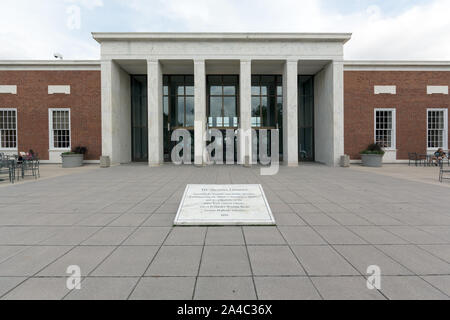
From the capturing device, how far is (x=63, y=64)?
2136cm

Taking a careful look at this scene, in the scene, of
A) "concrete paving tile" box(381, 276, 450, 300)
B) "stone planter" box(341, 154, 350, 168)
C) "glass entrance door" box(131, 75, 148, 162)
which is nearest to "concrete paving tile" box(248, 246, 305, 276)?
"concrete paving tile" box(381, 276, 450, 300)

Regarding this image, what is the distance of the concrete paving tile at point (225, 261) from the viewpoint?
3.27 m

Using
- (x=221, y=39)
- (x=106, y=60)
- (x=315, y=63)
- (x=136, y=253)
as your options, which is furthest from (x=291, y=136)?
(x=136, y=253)

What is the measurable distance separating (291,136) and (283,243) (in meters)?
16.3

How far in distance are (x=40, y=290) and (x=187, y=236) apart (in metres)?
2.25

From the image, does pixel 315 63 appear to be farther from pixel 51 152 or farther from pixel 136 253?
pixel 51 152

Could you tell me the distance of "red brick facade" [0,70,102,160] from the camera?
70.5ft

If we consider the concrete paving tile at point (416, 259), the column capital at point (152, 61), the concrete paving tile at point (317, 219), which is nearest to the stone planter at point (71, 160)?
the column capital at point (152, 61)

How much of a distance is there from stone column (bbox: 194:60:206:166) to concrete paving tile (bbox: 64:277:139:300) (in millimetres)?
16437

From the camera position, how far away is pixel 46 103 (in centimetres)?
2155

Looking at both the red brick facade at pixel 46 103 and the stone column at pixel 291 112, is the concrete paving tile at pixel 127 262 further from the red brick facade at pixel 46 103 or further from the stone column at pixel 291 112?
the red brick facade at pixel 46 103

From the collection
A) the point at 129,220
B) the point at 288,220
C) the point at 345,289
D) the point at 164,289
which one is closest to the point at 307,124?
the point at 288,220

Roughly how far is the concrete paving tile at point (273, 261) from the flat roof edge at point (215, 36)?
1885 centimetres
